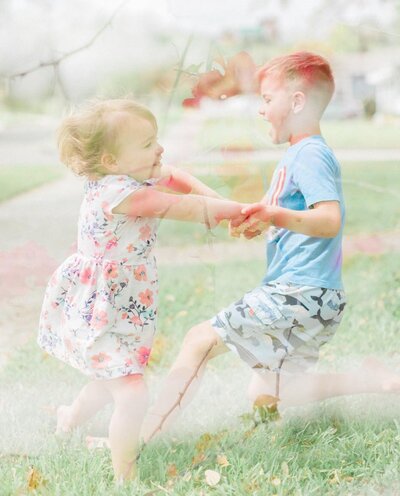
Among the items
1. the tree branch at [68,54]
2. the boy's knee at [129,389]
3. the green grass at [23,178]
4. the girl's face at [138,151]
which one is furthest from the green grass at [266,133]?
the green grass at [23,178]

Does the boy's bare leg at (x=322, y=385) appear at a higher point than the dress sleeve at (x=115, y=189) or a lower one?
lower

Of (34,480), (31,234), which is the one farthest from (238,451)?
(31,234)

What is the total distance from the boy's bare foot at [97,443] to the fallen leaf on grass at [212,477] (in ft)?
0.79

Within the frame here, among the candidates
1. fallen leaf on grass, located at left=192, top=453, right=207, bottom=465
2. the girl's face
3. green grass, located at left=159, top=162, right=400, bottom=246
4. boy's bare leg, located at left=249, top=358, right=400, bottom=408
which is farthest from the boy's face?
fallen leaf on grass, located at left=192, top=453, right=207, bottom=465

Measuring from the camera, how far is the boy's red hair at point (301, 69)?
1.98 m

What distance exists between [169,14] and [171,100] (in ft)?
0.55

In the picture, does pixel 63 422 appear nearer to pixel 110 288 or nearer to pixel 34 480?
pixel 34 480

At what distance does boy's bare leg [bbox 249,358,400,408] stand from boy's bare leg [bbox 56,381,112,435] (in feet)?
1.09

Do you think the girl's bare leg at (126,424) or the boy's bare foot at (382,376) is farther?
the boy's bare foot at (382,376)

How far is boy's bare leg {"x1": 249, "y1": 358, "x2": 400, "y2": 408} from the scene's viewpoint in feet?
7.33

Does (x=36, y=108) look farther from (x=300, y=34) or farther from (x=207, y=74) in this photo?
(x=300, y=34)

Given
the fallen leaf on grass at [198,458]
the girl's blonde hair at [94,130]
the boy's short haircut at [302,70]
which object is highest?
the boy's short haircut at [302,70]

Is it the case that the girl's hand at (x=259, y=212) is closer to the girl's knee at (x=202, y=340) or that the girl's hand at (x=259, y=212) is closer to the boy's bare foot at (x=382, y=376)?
the girl's knee at (x=202, y=340)

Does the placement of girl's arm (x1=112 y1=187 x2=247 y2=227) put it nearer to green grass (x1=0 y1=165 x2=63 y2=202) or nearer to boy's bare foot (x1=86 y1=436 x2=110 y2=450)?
boy's bare foot (x1=86 y1=436 x2=110 y2=450)
